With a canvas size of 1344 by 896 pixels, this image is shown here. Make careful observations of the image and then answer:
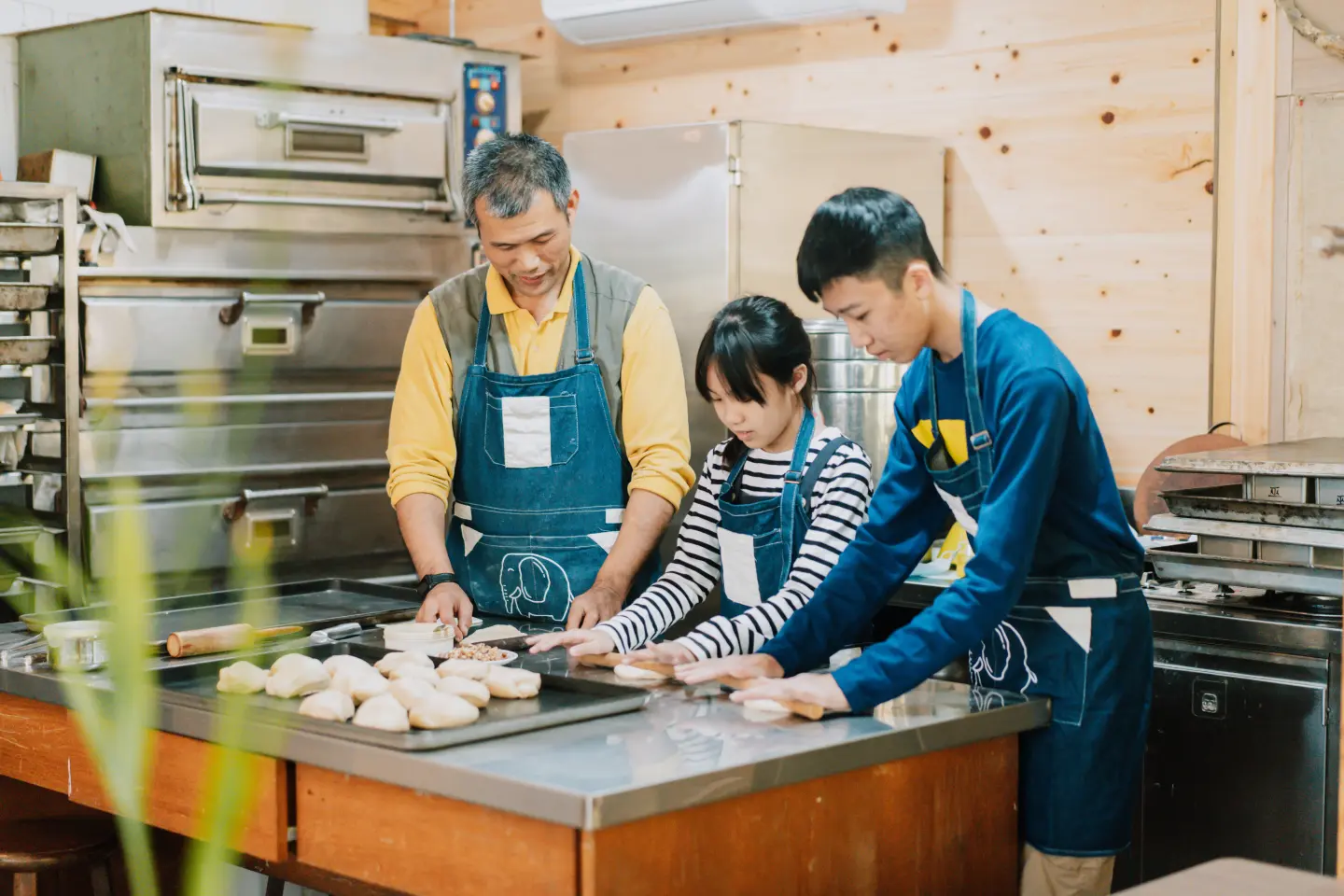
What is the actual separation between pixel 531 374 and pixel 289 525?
1.40 m

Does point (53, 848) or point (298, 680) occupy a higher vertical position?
point (298, 680)

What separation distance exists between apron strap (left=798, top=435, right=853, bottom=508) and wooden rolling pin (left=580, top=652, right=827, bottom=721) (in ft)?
1.50

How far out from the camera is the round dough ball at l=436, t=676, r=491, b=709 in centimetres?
167

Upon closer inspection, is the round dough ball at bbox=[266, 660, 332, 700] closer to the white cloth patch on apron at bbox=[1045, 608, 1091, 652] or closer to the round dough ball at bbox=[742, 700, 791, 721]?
the round dough ball at bbox=[742, 700, 791, 721]

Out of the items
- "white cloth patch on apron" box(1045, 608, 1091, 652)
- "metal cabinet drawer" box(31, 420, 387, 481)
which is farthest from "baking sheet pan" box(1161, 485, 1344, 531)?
"metal cabinet drawer" box(31, 420, 387, 481)

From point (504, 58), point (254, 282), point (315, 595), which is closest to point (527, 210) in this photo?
point (315, 595)

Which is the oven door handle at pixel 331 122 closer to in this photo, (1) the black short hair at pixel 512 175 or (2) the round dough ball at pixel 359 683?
(1) the black short hair at pixel 512 175

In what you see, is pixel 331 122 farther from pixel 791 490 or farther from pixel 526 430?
pixel 791 490

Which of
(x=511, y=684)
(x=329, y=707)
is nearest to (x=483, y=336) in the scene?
(x=511, y=684)

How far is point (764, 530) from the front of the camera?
235cm

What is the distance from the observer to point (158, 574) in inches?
136

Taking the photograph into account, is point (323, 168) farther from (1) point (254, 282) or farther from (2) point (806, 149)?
(2) point (806, 149)

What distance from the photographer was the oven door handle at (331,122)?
3.54 m

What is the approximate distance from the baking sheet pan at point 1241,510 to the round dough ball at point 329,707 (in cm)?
150
